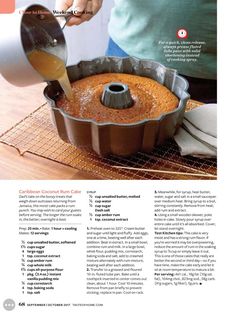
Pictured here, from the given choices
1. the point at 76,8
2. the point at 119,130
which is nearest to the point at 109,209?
the point at 119,130

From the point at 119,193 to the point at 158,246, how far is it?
0.09m

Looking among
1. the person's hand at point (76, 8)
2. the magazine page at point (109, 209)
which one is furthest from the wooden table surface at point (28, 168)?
the person's hand at point (76, 8)

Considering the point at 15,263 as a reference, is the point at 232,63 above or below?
above

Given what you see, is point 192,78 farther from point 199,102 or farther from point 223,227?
point 223,227

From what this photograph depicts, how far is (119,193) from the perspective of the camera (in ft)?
2.10

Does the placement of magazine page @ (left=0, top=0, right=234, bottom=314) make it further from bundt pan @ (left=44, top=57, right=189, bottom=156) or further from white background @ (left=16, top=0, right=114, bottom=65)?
white background @ (left=16, top=0, right=114, bottom=65)

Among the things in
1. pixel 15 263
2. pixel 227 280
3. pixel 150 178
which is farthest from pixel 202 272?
pixel 15 263

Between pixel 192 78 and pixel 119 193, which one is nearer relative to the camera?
pixel 119 193

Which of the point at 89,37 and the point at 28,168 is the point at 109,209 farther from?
the point at 89,37

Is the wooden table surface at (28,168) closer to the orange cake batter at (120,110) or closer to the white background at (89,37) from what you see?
the orange cake batter at (120,110)

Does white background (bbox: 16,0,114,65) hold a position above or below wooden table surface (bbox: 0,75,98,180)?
above

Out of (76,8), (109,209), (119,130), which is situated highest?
(76,8)

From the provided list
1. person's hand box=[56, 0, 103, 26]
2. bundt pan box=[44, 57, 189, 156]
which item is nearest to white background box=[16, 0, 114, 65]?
person's hand box=[56, 0, 103, 26]

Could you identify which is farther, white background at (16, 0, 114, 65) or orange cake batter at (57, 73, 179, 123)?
white background at (16, 0, 114, 65)
